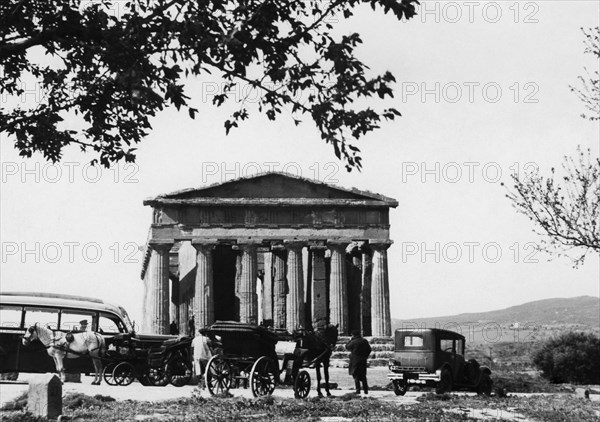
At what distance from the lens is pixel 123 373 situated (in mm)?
24031

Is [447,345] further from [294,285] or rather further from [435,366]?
[294,285]

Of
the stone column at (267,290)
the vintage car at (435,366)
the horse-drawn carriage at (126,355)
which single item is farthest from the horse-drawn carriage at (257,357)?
the stone column at (267,290)

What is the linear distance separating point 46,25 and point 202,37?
2.67 meters

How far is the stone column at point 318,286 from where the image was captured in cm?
4553

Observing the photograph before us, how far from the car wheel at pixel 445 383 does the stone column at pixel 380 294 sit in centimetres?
2039

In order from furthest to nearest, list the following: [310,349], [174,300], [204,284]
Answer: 1. [174,300]
2. [204,284]
3. [310,349]

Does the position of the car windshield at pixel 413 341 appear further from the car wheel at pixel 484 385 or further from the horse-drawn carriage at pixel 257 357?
the horse-drawn carriage at pixel 257 357

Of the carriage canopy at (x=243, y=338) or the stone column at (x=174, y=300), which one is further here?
the stone column at (x=174, y=300)

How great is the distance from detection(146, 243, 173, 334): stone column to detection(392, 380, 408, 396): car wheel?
2049 centimetres

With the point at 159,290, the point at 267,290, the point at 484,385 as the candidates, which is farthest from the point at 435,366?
the point at 267,290

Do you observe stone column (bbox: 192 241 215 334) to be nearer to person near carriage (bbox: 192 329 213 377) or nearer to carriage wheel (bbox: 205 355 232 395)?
person near carriage (bbox: 192 329 213 377)

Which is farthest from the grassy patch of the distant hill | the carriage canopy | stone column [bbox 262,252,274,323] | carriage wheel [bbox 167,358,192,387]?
the distant hill

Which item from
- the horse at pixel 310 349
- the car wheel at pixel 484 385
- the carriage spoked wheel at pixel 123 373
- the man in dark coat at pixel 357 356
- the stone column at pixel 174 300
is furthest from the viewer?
the stone column at pixel 174 300

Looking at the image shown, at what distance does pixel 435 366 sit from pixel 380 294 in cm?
2064
